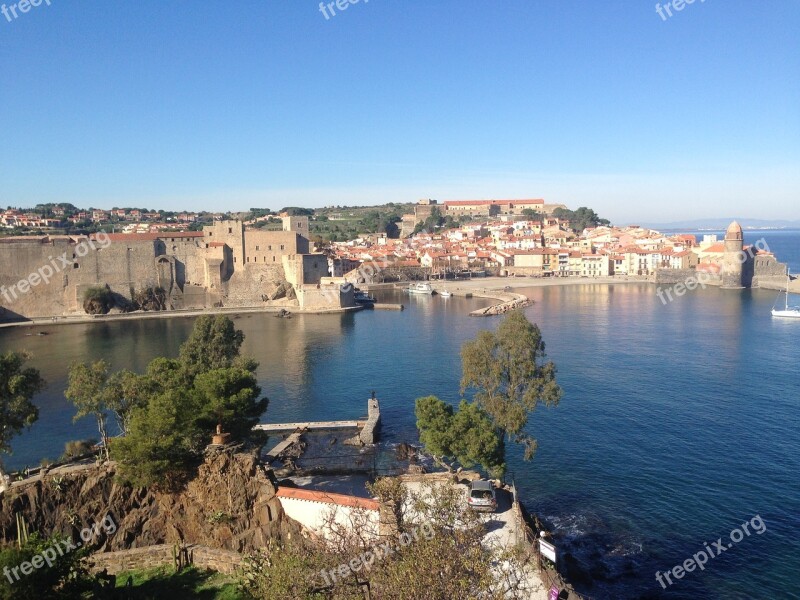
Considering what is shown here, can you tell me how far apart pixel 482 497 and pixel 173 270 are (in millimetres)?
34494

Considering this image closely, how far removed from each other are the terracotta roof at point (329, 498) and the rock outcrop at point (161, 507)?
0.25 meters

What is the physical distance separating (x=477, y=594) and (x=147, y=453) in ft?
20.7

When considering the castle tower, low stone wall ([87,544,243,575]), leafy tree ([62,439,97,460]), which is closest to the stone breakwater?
the castle tower

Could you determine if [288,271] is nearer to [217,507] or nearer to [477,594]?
[217,507]

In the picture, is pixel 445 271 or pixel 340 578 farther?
pixel 445 271

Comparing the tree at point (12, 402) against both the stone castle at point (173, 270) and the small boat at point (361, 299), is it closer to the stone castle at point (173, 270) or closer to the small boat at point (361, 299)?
the stone castle at point (173, 270)

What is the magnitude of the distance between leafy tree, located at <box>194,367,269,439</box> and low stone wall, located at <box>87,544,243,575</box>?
294cm

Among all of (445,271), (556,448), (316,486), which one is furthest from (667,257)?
(316,486)

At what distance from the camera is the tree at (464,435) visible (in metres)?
10.5

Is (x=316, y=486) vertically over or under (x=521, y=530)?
under

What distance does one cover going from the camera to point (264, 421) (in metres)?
16.4

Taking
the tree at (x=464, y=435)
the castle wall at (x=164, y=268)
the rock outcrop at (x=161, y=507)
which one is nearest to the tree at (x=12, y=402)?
the rock outcrop at (x=161, y=507)

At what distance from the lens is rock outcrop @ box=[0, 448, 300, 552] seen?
902 centimetres

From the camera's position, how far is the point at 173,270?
39.1 metres
